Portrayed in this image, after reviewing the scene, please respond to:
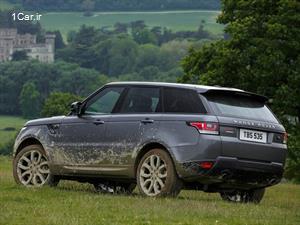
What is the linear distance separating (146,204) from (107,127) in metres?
2.47

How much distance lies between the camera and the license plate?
13.4 metres

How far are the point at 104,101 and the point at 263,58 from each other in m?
27.8

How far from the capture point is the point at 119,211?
36.2 ft

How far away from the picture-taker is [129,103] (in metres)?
14.3

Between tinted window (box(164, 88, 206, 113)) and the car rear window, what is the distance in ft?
0.57

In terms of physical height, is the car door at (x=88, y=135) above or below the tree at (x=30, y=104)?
above

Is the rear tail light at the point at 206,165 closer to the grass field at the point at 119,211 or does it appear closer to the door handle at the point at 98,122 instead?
the grass field at the point at 119,211

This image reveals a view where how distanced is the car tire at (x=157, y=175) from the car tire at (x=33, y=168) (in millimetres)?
1969

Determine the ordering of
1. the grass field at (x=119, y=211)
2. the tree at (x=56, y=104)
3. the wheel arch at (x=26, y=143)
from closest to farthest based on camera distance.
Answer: the grass field at (x=119, y=211)
the wheel arch at (x=26, y=143)
the tree at (x=56, y=104)

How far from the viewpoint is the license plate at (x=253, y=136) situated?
13.4m

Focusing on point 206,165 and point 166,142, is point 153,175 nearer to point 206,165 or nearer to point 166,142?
point 166,142

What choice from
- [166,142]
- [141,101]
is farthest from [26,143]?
[166,142]

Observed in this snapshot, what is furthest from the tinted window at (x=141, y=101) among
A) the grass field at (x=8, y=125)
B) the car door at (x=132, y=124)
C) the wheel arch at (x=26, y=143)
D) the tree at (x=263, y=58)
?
the grass field at (x=8, y=125)

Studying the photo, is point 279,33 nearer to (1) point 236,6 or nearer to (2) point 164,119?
(1) point 236,6
